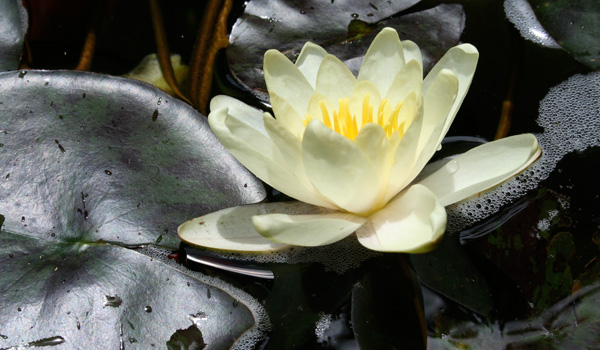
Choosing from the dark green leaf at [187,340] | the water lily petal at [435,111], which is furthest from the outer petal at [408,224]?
the dark green leaf at [187,340]

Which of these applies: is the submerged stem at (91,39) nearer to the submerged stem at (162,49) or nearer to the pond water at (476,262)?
the submerged stem at (162,49)

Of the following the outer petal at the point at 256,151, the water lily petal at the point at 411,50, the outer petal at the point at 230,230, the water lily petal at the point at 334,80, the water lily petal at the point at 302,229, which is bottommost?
the outer petal at the point at 230,230

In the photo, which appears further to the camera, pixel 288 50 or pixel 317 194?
pixel 288 50

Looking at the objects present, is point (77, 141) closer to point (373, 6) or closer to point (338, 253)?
point (338, 253)

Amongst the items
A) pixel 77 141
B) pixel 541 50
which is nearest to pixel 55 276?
pixel 77 141

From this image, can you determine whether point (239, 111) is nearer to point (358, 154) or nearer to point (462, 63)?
point (358, 154)
